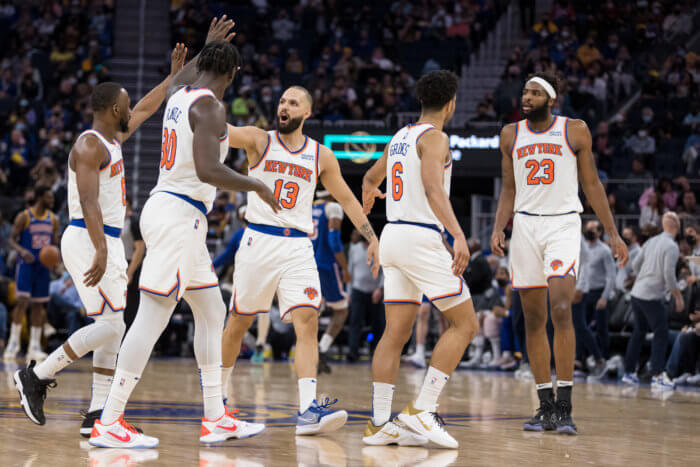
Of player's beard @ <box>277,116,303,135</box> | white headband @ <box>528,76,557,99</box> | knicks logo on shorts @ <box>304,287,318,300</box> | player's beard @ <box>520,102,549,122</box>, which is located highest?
white headband @ <box>528,76,557,99</box>

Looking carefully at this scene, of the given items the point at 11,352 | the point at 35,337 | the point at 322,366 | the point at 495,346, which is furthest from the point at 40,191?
the point at 495,346

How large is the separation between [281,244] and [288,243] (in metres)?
0.04

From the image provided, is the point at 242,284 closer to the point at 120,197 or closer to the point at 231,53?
the point at 120,197

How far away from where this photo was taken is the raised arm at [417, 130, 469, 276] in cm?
536

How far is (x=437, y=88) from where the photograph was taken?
570 cm

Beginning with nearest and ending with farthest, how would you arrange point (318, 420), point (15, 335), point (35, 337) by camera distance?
point (318, 420)
point (35, 337)
point (15, 335)

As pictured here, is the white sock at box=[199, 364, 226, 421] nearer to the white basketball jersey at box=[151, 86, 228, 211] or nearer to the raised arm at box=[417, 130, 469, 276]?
the white basketball jersey at box=[151, 86, 228, 211]

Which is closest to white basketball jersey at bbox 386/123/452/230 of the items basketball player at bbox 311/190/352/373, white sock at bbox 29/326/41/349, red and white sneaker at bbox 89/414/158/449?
red and white sneaker at bbox 89/414/158/449

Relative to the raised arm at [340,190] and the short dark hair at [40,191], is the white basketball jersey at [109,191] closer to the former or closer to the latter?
the raised arm at [340,190]

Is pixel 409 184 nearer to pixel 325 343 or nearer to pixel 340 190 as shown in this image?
pixel 340 190

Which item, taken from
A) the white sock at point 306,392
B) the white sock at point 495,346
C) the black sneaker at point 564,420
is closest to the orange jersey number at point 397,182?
the white sock at point 306,392

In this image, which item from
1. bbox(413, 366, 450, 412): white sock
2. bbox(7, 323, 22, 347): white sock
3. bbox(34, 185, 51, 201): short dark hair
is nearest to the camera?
bbox(413, 366, 450, 412): white sock

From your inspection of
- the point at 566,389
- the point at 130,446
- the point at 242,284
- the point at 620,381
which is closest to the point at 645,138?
the point at 620,381

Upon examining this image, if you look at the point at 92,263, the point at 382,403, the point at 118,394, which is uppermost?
the point at 92,263
